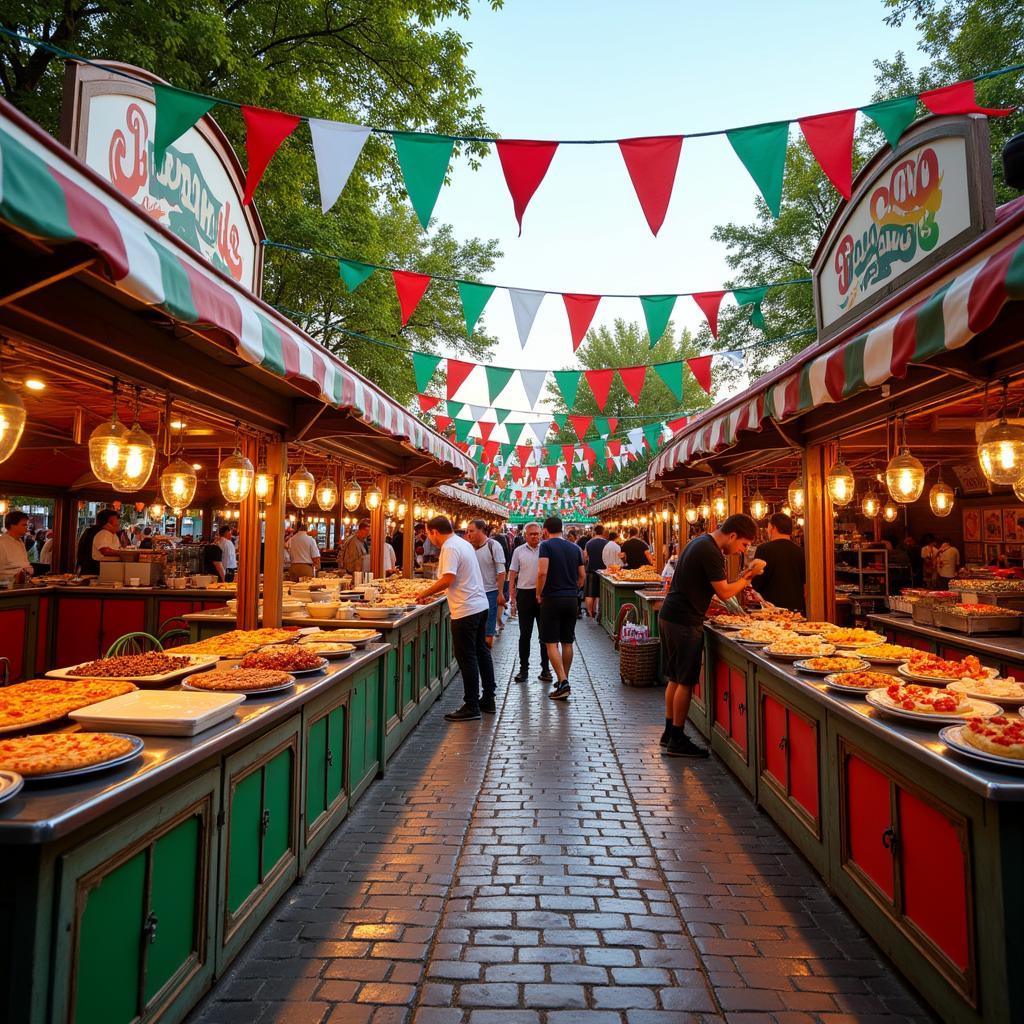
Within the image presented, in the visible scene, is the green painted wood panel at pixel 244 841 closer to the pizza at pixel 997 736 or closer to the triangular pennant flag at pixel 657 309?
the pizza at pixel 997 736

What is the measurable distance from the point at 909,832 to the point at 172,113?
5.99 m

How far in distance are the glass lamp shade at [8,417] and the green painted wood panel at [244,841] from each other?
1826 millimetres

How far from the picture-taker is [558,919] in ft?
11.6

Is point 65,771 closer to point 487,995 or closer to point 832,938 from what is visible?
point 487,995

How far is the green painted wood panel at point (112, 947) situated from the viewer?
208 cm

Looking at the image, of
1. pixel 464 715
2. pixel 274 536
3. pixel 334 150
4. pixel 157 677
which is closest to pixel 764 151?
pixel 334 150

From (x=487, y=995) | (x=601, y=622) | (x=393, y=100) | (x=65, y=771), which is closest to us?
(x=65, y=771)

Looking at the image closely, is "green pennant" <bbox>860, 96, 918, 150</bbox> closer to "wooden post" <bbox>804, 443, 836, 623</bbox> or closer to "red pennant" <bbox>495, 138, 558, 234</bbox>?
"red pennant" <bbox>495, 138, 558, 234</bbox>

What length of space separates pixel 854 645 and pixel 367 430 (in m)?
5.04

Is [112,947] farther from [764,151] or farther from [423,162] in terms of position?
[764,151]

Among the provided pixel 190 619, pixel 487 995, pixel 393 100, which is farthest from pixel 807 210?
pixel 487 995

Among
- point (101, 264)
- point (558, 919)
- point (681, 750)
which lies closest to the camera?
point (101, 264)

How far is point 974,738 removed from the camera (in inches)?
104

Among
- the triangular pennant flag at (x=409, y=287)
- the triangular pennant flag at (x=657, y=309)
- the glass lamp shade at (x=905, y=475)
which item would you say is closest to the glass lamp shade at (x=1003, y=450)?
the glass lamp shade at (x=905, y=475)
